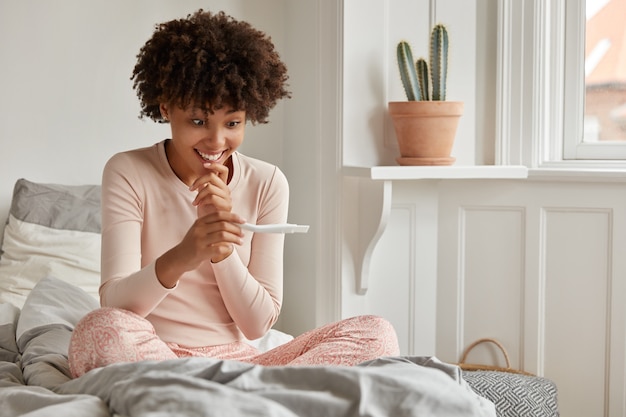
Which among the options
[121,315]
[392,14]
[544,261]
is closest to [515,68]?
[392,14]

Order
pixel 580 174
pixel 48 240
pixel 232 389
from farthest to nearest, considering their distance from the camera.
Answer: pixel 580 174 < pixel 48 240 < pixel 232 389

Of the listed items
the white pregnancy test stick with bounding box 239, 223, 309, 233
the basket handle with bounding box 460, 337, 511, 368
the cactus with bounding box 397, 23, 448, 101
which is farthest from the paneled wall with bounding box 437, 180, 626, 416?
the white pregnancy test stick with bounding box 239, 223, 309, 233

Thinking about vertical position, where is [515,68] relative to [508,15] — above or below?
below

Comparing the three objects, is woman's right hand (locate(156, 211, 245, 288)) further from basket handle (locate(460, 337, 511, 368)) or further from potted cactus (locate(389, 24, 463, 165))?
basket handle (locate(460, 337, 511, 368))

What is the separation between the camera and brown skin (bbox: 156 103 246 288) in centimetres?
149

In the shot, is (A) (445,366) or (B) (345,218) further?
(B) (345,218)

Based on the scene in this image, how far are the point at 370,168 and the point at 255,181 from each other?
24.3 inches

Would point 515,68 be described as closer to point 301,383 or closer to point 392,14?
point 392,14

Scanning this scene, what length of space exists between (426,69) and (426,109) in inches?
4.7

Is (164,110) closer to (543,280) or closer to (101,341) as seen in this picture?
(101,341)

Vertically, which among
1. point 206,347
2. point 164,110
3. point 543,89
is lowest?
point 206,347

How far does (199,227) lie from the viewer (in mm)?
1488

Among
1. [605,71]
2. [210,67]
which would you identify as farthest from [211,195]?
[605,71]

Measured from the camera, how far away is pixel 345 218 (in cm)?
252
